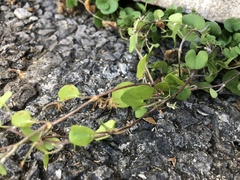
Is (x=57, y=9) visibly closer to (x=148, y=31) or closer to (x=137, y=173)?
(x=148, y=31)

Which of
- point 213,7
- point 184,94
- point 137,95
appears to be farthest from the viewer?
point 213,7

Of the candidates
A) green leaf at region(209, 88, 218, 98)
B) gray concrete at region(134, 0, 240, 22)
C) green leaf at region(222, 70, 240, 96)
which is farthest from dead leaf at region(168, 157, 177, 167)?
gray concrete at region(134, 0, 240, 22)

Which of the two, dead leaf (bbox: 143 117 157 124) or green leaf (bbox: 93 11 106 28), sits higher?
green leaf (bbox: 93 11 106 28)

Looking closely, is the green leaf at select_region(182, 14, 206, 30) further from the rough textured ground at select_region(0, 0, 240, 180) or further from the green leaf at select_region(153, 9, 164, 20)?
the rough textured ground at select_region(0, 0, 240, 180)

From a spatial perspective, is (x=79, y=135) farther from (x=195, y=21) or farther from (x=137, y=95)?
(x=195, y=21)

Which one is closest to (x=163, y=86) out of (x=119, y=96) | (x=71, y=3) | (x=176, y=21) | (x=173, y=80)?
(x=173, y=80)

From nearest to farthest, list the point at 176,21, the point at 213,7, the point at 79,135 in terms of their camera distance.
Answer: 1. the point at 79,135
2. the point at 176,21
3. the point at 213,7
